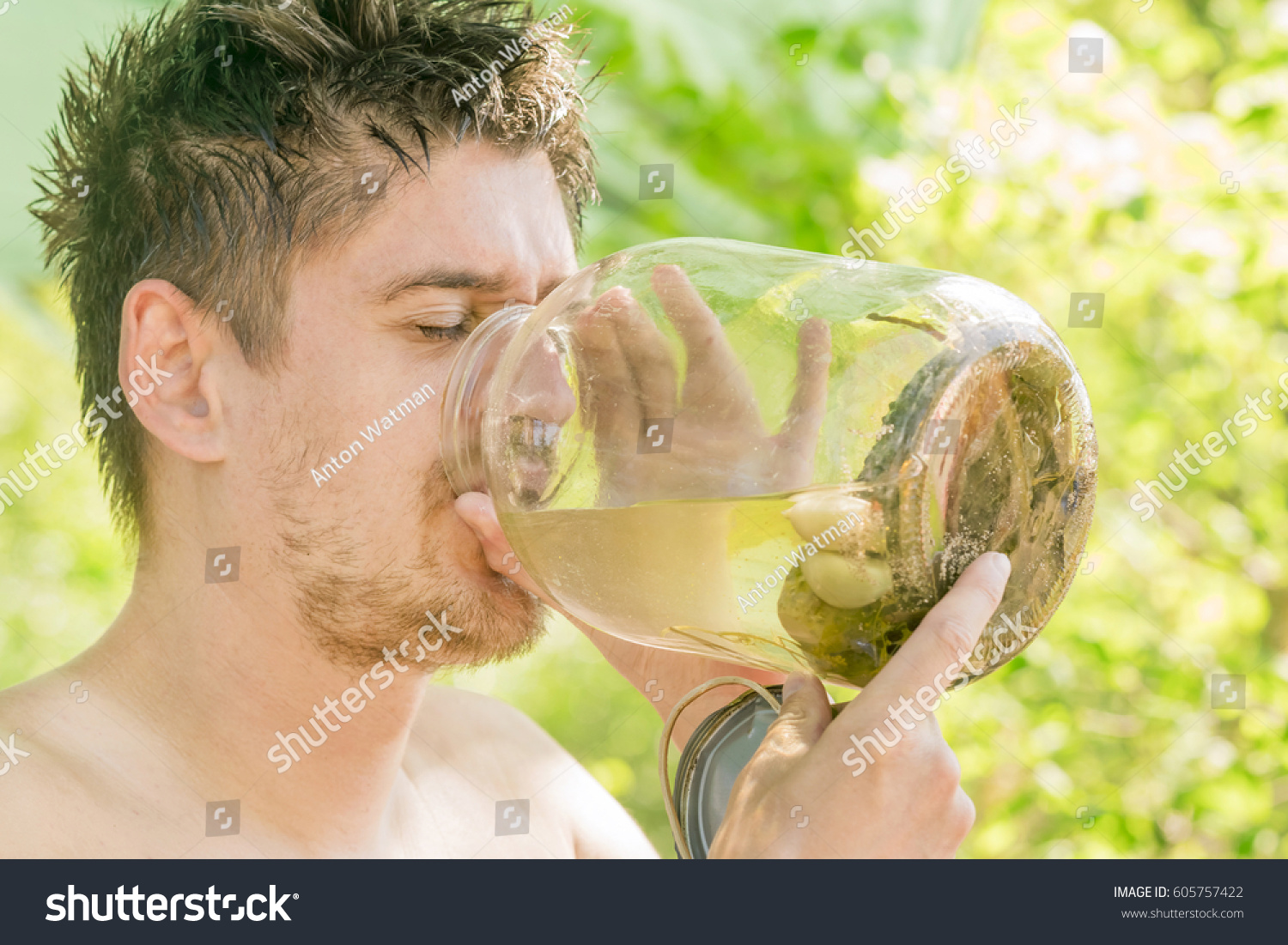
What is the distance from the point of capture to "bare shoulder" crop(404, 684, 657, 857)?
51.9 inches

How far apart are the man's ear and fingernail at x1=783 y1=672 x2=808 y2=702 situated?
60cm

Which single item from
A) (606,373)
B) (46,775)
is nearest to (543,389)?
(606,373)

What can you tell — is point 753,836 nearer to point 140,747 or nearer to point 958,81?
point 140,747

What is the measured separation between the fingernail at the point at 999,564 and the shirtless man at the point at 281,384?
1.54 feet

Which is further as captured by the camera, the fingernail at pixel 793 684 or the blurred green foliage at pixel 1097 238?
the blurred green foliage at pixel 1097 238

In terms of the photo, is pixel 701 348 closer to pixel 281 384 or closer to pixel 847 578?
pixel 847 578

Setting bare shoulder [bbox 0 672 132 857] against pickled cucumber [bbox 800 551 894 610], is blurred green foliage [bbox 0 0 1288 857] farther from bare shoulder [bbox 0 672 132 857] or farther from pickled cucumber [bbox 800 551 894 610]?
pickled cucumber [bbox 800 551 894 610]

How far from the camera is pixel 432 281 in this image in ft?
3.11

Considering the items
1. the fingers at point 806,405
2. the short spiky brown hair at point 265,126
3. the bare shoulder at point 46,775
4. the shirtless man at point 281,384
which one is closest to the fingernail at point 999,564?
the fingers at point 806,405

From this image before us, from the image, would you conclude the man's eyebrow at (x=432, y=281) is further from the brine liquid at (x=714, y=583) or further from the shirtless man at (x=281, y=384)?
the brine liquid at (x=714, y=583)

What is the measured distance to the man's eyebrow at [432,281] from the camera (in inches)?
37.2

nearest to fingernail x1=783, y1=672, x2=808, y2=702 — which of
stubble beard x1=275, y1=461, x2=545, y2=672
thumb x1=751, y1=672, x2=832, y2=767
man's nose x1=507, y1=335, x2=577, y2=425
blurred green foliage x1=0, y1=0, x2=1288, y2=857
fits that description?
thumb x1=751, y1=672, x2=832, y2=767

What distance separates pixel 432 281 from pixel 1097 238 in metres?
1.45
